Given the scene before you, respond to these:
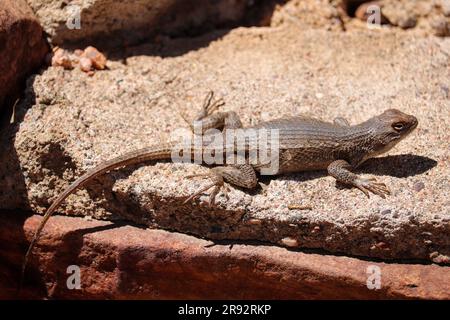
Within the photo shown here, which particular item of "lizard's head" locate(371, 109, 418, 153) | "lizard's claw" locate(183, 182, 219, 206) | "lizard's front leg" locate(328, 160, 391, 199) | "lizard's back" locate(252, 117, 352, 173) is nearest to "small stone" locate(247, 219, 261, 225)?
"lizard's claw" locate(183, 182, 219, 206)

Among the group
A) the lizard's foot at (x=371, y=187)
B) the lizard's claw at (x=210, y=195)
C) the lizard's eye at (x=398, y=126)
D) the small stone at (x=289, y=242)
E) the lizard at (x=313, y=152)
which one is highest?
the lizard's eye at (x=398, y=126)

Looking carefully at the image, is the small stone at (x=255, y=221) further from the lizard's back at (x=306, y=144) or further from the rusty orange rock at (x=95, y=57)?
the rusty orange rock at (x=95, y=57)

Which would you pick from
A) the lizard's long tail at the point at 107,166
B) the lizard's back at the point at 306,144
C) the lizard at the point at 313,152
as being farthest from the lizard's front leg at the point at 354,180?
the lizard's long tail at the point at 107,166

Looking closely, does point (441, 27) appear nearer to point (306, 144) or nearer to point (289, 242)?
point (306, 144)

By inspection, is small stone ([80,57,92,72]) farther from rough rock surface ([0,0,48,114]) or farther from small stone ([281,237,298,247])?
small stone ([281,237,298,247])

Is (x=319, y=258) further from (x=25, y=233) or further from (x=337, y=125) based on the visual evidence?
(x=25, y=233)

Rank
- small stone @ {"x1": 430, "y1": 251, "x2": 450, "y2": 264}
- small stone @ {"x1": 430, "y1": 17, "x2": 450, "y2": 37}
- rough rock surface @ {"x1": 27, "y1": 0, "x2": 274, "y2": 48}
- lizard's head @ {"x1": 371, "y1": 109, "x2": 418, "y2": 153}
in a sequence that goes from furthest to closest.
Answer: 1. small stone @ {"x1": 430, "y1": 17, "x2": 450, "y2": 37}
2. rough rock surface @ {"x1": 27, "y1": 0, "x2": 274, "y2": 48}
3. lizard's head @ {"x1": 371, "y1": 109, "x2": 418, "y2": 153}
4. small stone @ {"x1": 430, "y1": 251, "x2": 450, "y2": 264}
